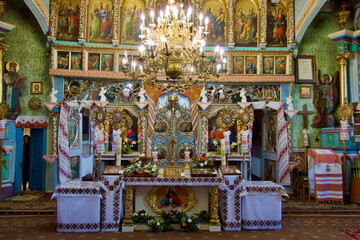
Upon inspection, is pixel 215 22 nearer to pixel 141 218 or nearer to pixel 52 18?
pixel 52 18

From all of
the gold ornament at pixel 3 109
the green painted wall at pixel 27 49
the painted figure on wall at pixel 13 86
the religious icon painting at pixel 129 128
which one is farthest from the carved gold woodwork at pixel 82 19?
the gold ornament at pixel 3 109

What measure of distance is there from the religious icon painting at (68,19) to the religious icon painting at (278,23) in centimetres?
654

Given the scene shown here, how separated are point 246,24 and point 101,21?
16.3 feet

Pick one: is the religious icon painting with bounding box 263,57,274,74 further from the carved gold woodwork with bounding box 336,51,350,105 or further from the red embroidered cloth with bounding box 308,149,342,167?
the red embroidered cloth with bounding box 308,149,342,167

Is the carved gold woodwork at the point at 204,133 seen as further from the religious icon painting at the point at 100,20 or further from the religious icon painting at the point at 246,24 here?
the religious icon painting at the point at 100,20

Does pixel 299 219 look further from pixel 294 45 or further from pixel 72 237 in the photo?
pixel 294 45

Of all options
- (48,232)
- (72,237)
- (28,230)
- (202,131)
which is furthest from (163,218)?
(202,131)

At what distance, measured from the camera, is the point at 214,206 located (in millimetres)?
6059

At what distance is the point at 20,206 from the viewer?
25.8 feet

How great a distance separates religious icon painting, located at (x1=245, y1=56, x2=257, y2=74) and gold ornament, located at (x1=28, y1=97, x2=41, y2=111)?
23.6 ft

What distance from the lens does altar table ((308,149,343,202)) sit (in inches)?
332

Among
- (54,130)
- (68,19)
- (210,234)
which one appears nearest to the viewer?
(210,234)

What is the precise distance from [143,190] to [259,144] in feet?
22.1

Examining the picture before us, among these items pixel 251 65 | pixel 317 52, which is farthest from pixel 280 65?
pixel 317 52
